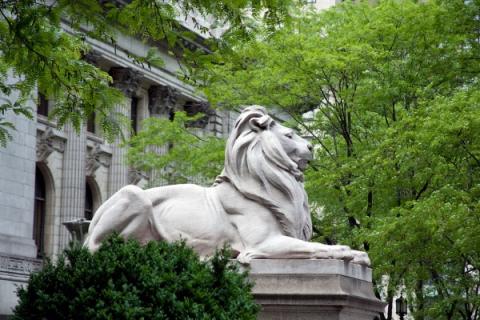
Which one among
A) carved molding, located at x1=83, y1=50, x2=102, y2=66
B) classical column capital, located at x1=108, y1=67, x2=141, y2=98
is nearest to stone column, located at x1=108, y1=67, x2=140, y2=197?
classical column capital, located at x1=108, y1=67, x2=141, y2=98

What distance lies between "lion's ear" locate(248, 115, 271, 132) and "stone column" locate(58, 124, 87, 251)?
34372mm

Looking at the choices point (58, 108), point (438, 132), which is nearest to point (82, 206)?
point (438, 132)

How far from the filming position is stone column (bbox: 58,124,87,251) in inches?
1821

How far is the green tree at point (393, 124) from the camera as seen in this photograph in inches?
940

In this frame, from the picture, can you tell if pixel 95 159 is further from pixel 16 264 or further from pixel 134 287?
pixel 134 287

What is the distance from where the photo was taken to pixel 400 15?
99.7 feet

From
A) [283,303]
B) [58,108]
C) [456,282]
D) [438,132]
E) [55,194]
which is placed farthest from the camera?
[55,194]

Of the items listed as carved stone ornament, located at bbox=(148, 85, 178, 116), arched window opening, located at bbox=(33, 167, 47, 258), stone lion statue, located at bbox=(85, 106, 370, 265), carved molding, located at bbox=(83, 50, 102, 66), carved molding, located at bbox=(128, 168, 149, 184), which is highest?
carved stone ornament, located at bbox=(148, 85, 178, 116)

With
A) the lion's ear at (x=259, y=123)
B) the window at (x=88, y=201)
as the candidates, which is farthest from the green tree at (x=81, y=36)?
the window at (x=88, y=201)

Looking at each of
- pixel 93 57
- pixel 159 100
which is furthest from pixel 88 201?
pixel 159 100

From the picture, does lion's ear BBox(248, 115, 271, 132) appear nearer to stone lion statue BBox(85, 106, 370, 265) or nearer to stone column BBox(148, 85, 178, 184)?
stone lion statue BBox(85, 106, 370, 265)

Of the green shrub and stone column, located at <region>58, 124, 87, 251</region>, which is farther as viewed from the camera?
stone column, located at <region>58, 124, 87, 251</region>

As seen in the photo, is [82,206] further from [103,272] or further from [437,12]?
[103,272]

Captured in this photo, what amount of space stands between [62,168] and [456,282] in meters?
24.0
